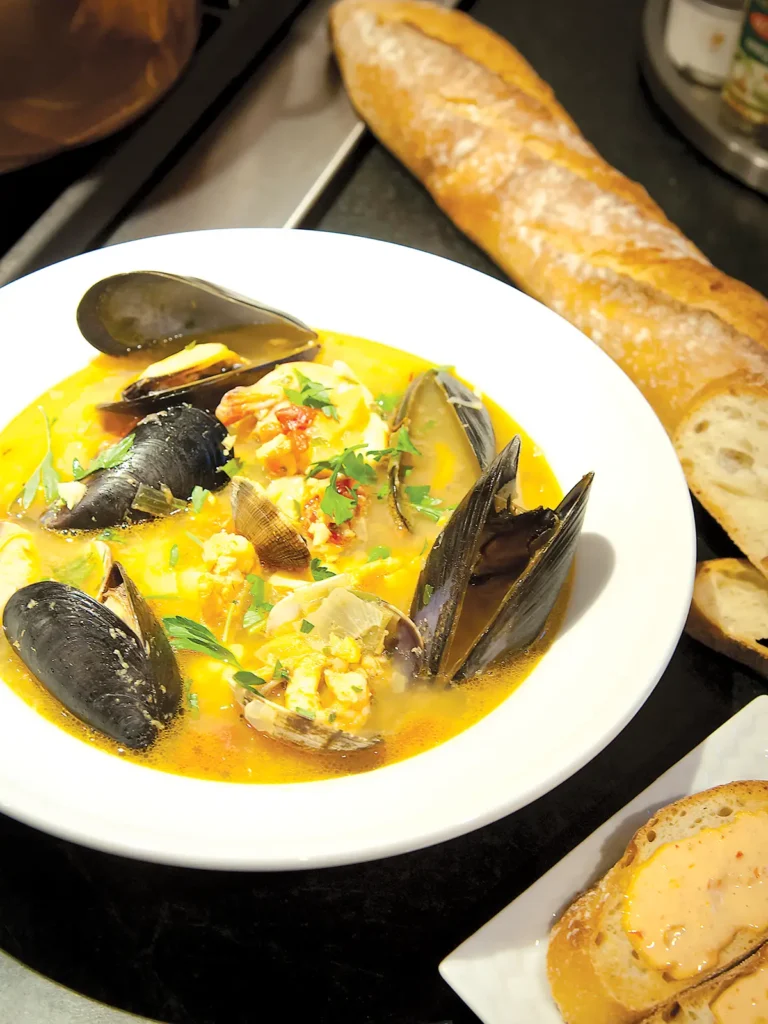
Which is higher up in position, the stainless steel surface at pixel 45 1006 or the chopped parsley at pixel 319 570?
the chopped parsley at pixel 319 570

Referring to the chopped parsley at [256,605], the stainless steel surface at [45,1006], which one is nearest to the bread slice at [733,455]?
the chopped parsley at [256,605]

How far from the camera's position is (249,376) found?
2088 millimetres

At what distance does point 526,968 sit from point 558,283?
177 centimetres

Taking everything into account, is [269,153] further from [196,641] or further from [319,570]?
[196,641]

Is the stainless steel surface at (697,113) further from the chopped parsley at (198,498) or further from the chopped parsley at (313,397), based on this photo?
the chopped parsley at (198,498)

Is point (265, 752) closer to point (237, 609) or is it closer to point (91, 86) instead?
point (237, 609)

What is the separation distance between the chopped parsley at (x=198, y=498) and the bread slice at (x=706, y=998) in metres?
1.24

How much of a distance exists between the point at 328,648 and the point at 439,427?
62 cm

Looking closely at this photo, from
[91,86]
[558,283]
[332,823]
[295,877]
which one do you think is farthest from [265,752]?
[91,86]

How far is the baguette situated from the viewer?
2225 millimetres

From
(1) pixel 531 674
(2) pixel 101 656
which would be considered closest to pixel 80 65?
(2) pixel 101 656

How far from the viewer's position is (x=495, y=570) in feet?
5.59

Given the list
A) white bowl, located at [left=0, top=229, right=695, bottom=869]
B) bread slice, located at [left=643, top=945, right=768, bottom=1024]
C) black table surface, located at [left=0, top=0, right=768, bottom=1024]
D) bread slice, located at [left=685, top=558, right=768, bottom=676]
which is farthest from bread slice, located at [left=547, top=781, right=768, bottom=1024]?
bread slice, located at [left=685, top=558, right=768, bottom=676]

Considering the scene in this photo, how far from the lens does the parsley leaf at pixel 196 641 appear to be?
A: 167cm
